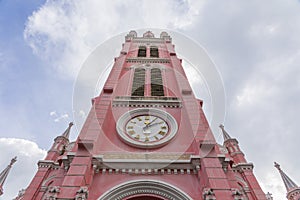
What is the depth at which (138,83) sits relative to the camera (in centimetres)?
1723

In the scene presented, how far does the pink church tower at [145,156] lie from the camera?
842 cm

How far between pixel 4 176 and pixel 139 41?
1929cm

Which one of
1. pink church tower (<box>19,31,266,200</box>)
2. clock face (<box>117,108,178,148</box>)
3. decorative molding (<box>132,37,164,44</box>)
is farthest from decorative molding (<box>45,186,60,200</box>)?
decorative molding (<box>132,37,164,44</box>)

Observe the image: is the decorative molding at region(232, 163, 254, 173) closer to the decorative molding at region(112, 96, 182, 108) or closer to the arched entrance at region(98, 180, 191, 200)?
the decorative molding at region(112, 96, 182, 108)

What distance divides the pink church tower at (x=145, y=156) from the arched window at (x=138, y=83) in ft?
0.22

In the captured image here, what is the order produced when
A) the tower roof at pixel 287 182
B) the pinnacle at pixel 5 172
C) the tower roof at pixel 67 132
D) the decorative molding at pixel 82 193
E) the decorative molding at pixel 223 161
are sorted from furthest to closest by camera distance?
the tower roof at pixel 67 132
the tower roof at pixel 287 182
the pinnacle at pixel 5 172
the decorative molding at pixel 223 161
the decorative molding at pixel 82 193

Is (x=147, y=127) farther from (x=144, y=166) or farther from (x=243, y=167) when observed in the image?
(x=243, y=167)

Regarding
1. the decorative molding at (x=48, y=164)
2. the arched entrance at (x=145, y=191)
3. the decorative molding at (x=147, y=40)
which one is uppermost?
the decorative molding at (x=147, y=40)

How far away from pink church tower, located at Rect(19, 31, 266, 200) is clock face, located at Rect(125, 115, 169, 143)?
0.05 m

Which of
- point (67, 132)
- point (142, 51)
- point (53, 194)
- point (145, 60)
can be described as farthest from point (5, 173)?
point (142, 51)

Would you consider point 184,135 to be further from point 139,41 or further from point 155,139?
point 139,41

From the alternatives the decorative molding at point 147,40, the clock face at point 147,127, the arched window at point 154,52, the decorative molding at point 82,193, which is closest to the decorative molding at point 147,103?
the clock face at point 147,127

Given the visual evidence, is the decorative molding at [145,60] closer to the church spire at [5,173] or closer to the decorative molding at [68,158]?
the church spire at [5,173]

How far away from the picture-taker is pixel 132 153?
404 inches
